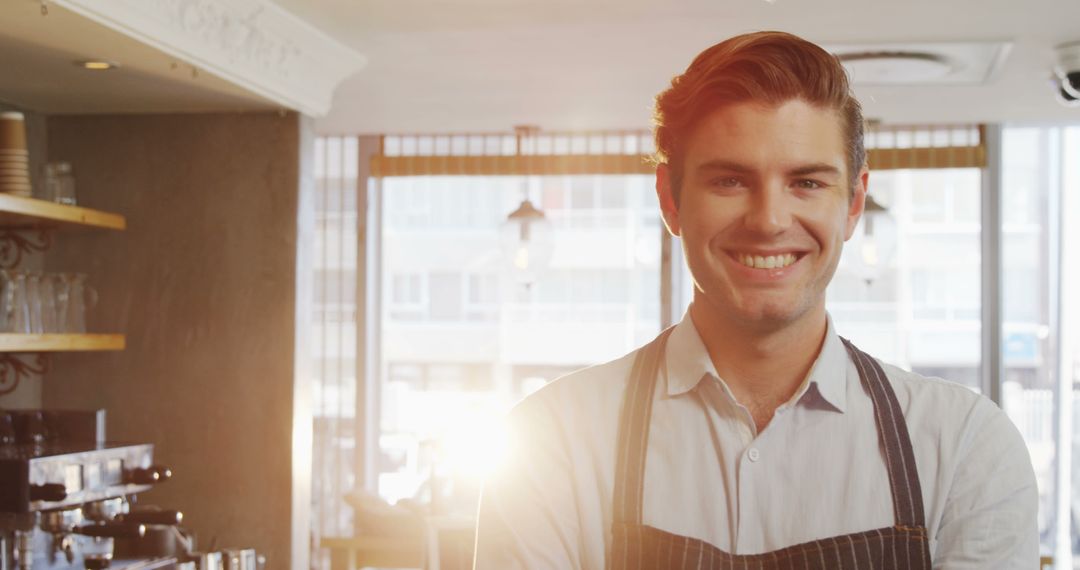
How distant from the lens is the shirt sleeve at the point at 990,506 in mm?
1163

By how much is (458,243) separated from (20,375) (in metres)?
4.38

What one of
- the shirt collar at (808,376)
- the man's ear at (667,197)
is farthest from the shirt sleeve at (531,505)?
the man's ear at (667,197)

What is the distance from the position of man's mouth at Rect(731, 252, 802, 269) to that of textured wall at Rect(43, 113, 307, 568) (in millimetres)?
3019

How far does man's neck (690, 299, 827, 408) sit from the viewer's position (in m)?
1.22

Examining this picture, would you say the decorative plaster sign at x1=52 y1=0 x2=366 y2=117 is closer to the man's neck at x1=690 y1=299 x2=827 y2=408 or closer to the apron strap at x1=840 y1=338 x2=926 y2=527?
the man's neck at x1=690 y1=299 x2=827 y2=408

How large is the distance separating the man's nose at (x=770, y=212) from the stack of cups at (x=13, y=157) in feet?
8.82

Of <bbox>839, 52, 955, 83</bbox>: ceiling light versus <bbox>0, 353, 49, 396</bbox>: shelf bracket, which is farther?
<bbox>839, 52, 955, 83</bbox>: ceiling light

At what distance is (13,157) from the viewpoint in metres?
3.27

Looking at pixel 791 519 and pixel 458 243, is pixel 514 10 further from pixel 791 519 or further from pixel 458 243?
pixel 458 243

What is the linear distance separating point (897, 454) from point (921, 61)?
3330mm

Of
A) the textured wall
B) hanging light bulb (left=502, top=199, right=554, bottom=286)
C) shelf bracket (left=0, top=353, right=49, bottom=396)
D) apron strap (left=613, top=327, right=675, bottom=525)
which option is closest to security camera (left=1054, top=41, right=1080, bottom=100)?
hanging light bulb (left=502, top=199, right=554, bottom=286)

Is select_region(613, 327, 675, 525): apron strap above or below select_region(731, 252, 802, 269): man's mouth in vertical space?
below

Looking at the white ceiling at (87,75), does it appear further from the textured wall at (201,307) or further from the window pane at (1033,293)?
the window pane at (1033,293)

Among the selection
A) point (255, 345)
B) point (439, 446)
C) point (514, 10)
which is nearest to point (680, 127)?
point (514, 10)
